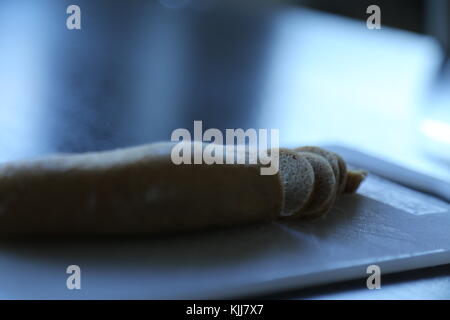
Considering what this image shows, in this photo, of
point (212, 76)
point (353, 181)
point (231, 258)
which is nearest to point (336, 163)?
point (353, 181)

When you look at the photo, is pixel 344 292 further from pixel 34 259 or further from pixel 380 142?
pixel 380 142

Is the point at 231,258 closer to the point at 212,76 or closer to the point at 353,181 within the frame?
the point at 353,181

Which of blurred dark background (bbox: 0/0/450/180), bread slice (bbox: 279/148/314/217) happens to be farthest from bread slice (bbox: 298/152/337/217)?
blurred dark background (bbox: 0/0/450/180)

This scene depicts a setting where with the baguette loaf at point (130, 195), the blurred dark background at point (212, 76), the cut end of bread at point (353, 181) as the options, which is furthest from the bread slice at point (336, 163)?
the blurred dark background at point (212, 76)

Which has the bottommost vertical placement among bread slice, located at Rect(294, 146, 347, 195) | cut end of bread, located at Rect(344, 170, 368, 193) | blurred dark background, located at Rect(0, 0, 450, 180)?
cut end of bread, located at Rect(344, 170, 368, 193)

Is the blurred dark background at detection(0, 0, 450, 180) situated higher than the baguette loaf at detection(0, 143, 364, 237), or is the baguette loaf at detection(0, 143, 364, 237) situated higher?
the blurred dark background at detection(0, 0, 450, 180)

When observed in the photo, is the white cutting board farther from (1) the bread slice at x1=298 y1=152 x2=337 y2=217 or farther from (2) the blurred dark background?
(2) the blurred dark background

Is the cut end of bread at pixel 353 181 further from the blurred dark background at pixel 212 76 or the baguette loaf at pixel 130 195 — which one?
the blurred dark background at pixel 212 76
